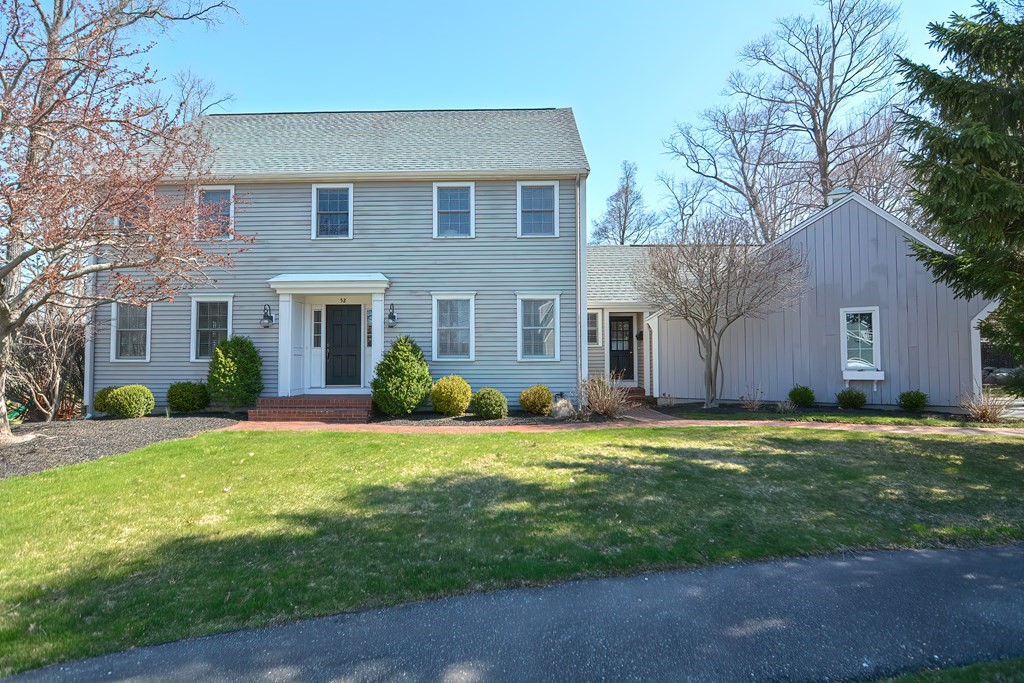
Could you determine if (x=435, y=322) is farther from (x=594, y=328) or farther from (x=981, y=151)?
(x=981, y=151)

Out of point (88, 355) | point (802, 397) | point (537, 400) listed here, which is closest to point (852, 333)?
point (802, 397)

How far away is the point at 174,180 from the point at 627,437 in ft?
36.3

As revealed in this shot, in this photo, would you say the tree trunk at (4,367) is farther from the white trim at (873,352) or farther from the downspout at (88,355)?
the white trim at (873,352)

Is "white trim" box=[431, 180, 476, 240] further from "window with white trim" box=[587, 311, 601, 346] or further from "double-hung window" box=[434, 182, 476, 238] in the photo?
"window with white trim" box=[587, 311, 601, 346]

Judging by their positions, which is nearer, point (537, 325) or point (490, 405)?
point (490, 405)

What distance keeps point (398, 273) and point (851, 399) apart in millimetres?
10693

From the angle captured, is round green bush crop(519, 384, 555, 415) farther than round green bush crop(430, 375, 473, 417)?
Yes

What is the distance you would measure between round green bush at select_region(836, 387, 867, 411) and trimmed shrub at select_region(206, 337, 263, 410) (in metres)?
13.1

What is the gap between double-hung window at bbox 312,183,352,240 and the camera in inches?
513

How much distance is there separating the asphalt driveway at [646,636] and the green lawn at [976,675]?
9 cm

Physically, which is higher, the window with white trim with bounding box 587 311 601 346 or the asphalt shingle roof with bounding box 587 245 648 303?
the asphalt shingle roof with bounding box 587 245 648 303

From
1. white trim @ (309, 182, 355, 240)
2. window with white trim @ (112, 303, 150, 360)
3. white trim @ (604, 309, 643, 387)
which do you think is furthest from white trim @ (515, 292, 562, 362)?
window with white trim @ (112, 303, 150, 360)

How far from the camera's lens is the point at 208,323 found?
12961 millimetres

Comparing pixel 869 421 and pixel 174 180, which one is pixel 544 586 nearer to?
pixel 869 421
